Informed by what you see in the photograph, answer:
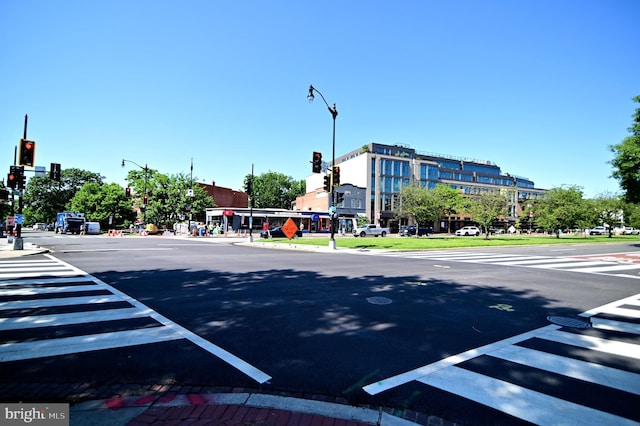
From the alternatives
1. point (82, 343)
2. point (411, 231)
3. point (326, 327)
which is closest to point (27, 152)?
point (82, 343)

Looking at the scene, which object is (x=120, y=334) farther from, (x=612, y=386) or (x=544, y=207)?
(x=544, y=207)

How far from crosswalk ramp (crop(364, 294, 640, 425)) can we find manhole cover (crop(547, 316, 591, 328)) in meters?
0.41

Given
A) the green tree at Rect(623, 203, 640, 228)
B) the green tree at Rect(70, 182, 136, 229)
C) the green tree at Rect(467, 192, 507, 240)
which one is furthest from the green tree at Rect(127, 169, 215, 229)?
the green tree at Rect(623, 203, 640, 228)

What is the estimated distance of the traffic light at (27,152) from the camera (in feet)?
47.8

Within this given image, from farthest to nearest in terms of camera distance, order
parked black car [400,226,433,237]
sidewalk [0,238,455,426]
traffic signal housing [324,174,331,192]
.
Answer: parked black car [400,226,433,237]
traffic signal housing [324,174,331,192]
sidewalk [0,238,455,426]

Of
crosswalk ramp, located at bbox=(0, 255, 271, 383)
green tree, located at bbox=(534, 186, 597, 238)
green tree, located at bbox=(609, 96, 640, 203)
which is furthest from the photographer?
green tree, located at bbox=(534, 186, 597, 238)

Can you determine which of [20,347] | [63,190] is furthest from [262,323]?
[63,190]

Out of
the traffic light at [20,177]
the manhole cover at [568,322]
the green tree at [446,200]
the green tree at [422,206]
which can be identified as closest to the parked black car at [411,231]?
the green tree at [446,200]

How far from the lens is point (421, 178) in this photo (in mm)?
70000

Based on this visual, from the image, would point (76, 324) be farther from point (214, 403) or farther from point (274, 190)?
point (274, 190)

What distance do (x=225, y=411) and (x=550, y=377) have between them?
3629 millimetres

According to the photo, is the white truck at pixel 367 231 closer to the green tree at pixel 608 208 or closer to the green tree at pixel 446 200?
the green tree at pixel 446 200

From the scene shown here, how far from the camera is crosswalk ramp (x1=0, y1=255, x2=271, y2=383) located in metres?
4.30

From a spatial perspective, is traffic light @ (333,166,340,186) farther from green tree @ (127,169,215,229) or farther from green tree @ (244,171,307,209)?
green tree @ (244,171,307,209)
